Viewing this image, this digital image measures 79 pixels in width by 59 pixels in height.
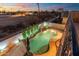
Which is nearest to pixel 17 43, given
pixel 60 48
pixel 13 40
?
pixel 13 40

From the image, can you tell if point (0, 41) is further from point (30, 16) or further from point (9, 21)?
point (30, 16)

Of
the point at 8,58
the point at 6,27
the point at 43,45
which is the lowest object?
the point at 8,58

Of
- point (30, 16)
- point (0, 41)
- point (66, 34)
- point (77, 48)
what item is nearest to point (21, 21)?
point (30, 16)

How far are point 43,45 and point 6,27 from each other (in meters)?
0.34

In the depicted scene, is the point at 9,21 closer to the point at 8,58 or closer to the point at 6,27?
the point at 6,27

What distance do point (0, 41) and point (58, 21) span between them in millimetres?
496

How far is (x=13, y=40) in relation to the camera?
1315mm

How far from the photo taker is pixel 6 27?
4.38 ft

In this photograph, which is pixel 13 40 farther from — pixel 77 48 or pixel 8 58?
pixel 77 48

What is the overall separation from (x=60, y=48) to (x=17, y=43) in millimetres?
348

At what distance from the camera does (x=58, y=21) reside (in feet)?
4.37

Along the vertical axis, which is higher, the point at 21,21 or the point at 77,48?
the point at 21,21

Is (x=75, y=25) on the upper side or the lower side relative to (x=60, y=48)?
upper

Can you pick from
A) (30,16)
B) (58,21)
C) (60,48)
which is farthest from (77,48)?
(30,16)
